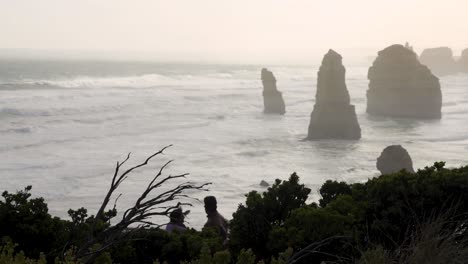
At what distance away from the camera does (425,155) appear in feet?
140

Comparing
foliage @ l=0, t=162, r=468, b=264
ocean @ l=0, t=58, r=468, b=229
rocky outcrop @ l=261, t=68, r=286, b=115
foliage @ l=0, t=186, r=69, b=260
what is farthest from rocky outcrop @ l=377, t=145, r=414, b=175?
rocky outcrop @ l=261, t=68, r=286, b=115

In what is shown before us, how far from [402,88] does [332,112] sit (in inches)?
909

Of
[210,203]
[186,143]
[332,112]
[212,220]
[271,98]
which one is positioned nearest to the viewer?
[210,203]

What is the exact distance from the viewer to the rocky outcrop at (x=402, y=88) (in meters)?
72.1

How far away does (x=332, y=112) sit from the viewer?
55875mm

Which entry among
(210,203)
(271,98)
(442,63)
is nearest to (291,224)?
(210,203)

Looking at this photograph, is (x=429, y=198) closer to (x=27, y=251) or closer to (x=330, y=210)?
(x=330, y=210)

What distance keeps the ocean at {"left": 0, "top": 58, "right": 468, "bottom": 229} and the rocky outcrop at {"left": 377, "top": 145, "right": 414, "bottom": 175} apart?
3.85m

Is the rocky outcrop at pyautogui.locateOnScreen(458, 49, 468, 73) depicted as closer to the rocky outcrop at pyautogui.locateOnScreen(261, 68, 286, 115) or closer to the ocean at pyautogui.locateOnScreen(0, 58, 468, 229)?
the ocean at pyautogui.locateOnScreen(0, 58, 468, 229)

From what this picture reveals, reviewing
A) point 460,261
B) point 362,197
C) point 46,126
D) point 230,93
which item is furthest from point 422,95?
point 460,261

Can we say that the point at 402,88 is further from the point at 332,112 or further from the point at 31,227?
the point at 31,227

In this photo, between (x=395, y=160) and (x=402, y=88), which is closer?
(x=395, y=160)

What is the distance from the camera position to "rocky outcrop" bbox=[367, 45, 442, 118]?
72062mm

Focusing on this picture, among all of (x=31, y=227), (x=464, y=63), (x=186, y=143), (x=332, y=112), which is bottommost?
(x=186, y=143)
